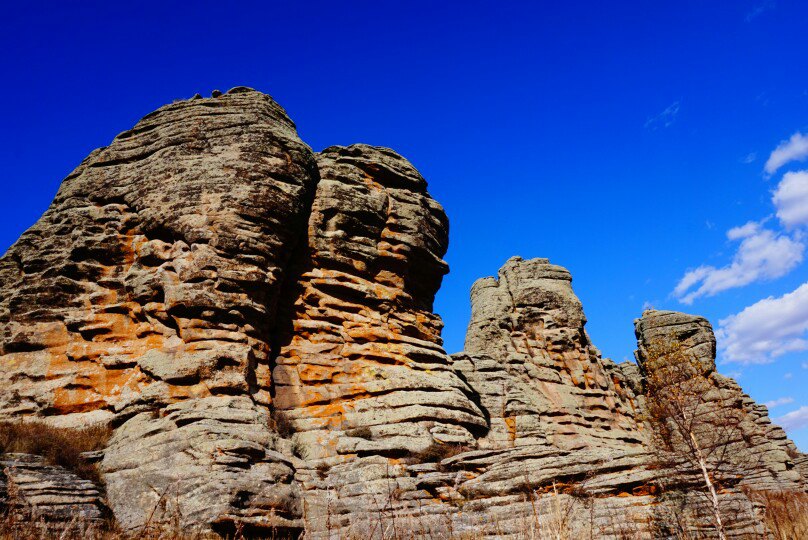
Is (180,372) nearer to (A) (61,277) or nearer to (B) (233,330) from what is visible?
(B) (233,330)

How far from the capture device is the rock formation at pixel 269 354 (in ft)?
42.1

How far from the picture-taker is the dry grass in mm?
13531

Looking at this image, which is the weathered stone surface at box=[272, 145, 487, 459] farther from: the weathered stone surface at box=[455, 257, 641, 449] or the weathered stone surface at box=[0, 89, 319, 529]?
the weathered stone surface at box=[455, 257, 641, 449]

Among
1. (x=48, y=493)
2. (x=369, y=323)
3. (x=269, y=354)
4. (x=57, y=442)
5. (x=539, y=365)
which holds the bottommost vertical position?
(x=48, y=493)

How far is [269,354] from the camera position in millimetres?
18734

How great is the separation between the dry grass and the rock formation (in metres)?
0.58

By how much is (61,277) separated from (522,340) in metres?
26.9

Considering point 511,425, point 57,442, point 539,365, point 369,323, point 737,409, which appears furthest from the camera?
point 737,409

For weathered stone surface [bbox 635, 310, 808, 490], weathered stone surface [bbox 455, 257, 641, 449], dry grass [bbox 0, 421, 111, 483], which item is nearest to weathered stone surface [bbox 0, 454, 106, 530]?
dry grass [bbox 0, 421, 111, 483]

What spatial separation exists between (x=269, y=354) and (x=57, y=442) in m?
6.53

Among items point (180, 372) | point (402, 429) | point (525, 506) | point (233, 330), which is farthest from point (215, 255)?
point (525, 506)

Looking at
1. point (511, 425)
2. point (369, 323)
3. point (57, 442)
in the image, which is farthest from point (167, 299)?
point (511, 425)

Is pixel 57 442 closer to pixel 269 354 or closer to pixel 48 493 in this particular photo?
pixel 48 493

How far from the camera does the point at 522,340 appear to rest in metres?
36.2
